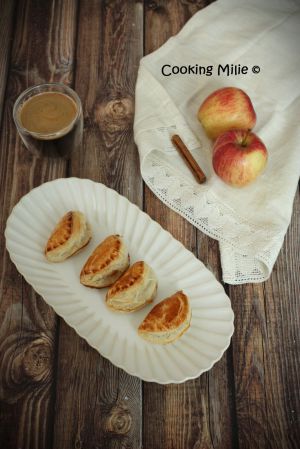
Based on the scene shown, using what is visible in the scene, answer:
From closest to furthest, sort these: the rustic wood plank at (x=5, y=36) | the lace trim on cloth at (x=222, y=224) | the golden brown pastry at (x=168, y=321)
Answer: the golden brown pastry at (x=168, y=321), the lace trim on cloth at (x=222, y=224), the rustic wood plank at (x=5, y=36)

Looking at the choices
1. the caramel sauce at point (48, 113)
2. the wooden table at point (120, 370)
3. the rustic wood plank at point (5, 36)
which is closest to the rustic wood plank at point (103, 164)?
the wooden table at point (120, 370)

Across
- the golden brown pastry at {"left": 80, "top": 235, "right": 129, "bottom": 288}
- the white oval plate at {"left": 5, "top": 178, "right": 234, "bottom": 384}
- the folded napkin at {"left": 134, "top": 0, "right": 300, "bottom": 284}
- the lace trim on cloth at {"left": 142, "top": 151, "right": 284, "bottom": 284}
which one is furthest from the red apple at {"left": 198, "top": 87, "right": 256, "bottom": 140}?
the golden brown pastry at {"left": 80, "top": 235, "right": 129, "bottom": 288}

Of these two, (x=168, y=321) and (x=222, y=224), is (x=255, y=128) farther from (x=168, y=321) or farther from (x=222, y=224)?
(x=168, y=321)

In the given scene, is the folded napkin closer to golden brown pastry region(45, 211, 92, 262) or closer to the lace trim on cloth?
the lace trim on cloth

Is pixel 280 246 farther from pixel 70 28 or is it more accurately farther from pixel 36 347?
pixel 70 28

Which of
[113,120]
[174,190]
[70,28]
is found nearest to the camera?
[174,190]

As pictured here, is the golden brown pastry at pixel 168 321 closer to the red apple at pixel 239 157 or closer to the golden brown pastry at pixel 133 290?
the golden brown pastry at pixel 133 290

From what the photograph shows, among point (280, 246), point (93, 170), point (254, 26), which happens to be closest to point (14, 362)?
point (93, 170)
